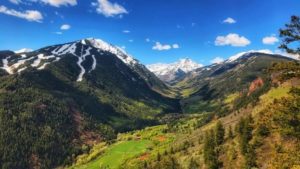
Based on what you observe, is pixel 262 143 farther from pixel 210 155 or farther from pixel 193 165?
pixel 193 165

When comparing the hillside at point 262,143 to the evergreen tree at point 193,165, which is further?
the evergreen tree at point 193,165

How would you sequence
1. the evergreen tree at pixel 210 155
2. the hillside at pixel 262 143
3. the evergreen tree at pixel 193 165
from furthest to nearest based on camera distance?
the evergreen tree at pixel 193 165 < the evergreen tree at pixel 210 155 < the hillside at pixel 262 143

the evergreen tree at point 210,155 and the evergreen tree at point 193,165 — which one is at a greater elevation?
the evergreen tree at point 210,155

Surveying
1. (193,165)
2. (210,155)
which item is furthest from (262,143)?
(193,165)

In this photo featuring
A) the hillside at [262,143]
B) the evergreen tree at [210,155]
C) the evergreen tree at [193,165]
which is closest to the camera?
the hillside at [262,143]

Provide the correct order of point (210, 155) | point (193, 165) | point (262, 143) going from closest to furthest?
point (262, 143) → point (210, 155) → point (193, 165)

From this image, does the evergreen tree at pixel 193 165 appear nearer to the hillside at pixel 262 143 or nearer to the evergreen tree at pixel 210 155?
the hillside at pixel 262 143

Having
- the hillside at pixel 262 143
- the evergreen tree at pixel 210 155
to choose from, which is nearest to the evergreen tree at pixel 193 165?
the hillside at pixel 262 143

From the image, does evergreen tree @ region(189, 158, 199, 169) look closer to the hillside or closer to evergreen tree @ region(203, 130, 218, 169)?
the hillside

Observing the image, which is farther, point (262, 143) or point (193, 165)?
point (193, 165)

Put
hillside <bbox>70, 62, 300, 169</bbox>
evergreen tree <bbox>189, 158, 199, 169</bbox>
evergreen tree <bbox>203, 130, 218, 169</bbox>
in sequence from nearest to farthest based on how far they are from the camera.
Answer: hillside <bbox>70, 62, 300, 169</bbox> < evergreen tree <bbox>203, 130, 218, 169</bbox> < evergreen tree <bbox>189, 158, 199, 169</bbox>

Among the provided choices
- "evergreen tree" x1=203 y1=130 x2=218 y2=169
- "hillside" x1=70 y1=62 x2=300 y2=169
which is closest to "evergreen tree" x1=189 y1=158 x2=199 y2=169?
"hillside" x1=70 y1=62 x2=300 y2=169

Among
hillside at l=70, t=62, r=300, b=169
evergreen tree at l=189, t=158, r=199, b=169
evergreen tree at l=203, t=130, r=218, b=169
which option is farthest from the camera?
evergreen tree at l=189, t=158, r=199, b=169
